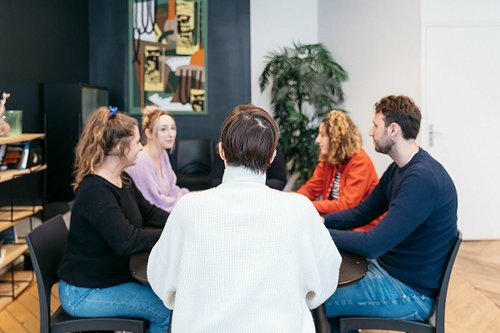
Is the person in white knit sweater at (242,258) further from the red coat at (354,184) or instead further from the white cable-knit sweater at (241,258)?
the red coat at (354,184)

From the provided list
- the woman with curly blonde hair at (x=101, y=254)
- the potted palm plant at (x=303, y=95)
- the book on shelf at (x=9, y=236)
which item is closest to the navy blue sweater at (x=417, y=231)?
the woman with curly blonde hair at (x=101, y=254)

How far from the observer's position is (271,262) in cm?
133

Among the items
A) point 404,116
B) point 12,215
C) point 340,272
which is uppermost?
point 404,116

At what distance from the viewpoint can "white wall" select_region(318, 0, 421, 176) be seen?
513 centimetres

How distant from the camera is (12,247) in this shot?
12.3 ft

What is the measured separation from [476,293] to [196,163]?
3.68m

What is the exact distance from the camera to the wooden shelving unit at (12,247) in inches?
137

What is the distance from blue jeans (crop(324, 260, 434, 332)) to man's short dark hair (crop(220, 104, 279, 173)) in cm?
86

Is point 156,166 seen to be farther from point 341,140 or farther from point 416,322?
point 416,322

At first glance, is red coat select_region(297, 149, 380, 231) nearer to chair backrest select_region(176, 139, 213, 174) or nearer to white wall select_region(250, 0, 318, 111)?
chair backrest select_region(176, 139, 213, 174)

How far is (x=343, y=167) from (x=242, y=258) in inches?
73.8

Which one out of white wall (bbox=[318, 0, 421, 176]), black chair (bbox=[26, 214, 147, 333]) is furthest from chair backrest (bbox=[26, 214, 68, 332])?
white wall (bbox=[318, 0, 421, 176])

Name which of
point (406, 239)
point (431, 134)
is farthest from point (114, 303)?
point (431, 134)

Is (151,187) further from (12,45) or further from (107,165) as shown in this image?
(12,45)
